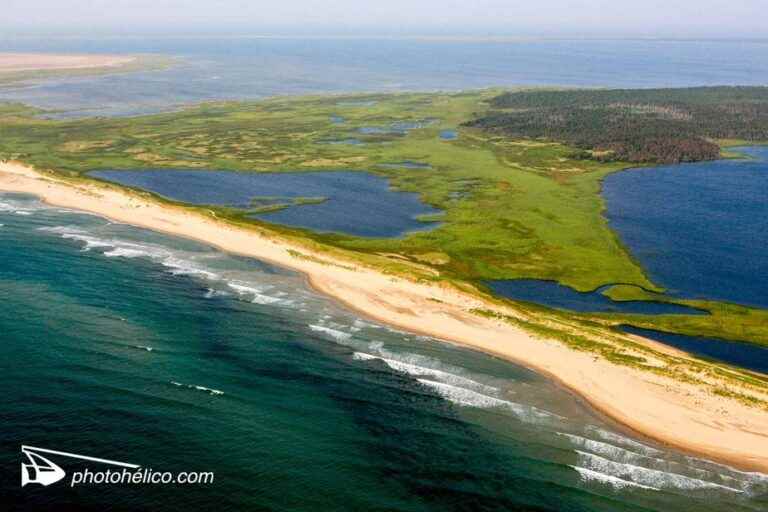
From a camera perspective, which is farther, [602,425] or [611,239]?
[611,239]

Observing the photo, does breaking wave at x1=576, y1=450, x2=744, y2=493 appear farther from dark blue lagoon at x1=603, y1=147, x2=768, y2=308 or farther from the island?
dark blue lagoon at x1=603, y1=147, x2=768, y2=308

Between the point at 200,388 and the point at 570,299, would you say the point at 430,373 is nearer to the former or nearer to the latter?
the point at 200,388

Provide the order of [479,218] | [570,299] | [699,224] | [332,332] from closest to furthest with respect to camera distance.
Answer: [332,332] < [570,299] < [699,224] < [479,218]

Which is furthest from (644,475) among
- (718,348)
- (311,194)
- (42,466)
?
(311,194)

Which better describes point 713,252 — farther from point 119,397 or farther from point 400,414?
point 119,397

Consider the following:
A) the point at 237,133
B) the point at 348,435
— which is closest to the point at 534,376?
the point at 348,435

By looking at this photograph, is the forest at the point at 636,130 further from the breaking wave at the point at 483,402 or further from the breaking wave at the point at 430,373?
the breaking wave at the point at 483,402

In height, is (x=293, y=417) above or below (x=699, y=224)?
below
